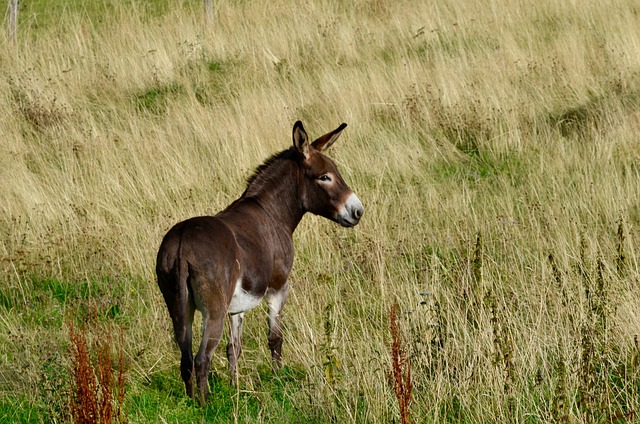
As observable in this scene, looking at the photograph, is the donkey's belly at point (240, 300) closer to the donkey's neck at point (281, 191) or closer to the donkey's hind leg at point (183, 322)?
the donkey's hind leg at point (183, 322)

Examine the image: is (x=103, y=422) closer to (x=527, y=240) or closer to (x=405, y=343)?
(x=405, y=343)

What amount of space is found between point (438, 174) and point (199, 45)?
5.43 metres

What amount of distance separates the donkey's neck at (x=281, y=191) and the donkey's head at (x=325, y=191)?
0.21ft

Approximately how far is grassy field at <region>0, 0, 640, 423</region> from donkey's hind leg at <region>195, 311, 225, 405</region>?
0.23 meters

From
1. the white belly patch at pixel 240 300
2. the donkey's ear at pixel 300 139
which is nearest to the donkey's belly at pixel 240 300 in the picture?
the white belly patch at pixel 240 300

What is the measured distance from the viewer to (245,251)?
18.1 ft

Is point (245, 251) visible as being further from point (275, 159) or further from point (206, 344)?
point (275, 159)

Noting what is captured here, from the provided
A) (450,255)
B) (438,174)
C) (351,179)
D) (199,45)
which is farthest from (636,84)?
(199,45)

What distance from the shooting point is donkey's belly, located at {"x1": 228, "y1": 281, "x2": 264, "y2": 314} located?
17.8ft

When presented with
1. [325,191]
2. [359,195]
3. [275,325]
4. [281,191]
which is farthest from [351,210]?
[359,195]

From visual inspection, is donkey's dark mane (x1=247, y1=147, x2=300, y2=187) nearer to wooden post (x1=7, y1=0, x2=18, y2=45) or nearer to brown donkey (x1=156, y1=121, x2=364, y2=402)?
brown donkey (x1=156, y1=121, x2=364, y2=402)

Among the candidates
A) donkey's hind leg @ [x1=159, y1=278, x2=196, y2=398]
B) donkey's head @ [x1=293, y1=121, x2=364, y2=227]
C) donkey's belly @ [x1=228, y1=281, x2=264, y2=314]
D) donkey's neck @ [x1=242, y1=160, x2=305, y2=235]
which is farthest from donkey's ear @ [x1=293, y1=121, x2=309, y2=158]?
donkey's hind leg @ [x1=159, y1=278, x2=196, y2=398]

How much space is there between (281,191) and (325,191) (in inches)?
11.8

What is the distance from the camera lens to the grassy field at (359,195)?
5.16 meters
